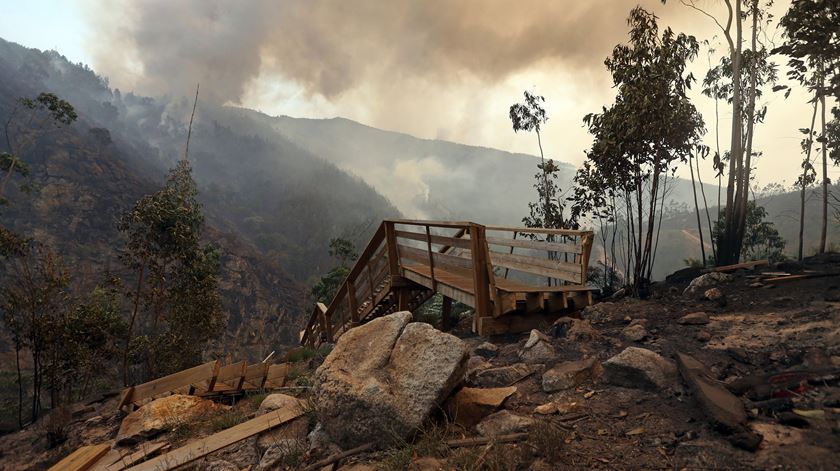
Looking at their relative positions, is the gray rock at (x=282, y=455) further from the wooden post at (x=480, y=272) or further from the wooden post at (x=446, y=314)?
the wooden post at (x=446, y=314)

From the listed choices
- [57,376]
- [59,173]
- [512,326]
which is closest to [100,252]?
[59,173]

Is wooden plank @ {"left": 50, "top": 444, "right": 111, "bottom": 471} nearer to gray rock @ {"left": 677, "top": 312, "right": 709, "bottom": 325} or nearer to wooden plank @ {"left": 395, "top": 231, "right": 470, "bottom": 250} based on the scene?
wooden plank @ {"left": 395, "top": 231, "right": 470, "bottom": 250}

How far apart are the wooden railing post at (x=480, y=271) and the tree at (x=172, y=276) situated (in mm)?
14500

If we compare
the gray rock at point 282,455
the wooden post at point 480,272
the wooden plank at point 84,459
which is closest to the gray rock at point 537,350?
the wooden post at point 480,272

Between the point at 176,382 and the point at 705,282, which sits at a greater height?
the point at 705,282

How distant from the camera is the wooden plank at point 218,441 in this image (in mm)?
4691

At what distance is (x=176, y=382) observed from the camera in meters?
7.23

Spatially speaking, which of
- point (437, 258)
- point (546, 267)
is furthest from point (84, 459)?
point (546, 267)

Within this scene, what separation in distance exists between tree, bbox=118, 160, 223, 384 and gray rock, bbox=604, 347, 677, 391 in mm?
16534

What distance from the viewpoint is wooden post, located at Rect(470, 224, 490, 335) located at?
596 cm

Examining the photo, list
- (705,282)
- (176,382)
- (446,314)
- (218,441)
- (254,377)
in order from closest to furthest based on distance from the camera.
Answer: (218,441)
(176,382)
(254,377)
(705,282)
(446,314)

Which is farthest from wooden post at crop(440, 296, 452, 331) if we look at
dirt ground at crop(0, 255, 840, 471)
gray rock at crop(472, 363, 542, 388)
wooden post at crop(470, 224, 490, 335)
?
gray rock at crop(472, 363, 542, 388)

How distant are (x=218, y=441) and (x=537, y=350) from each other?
163 inches

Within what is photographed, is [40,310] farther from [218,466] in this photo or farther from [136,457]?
[218,466]
